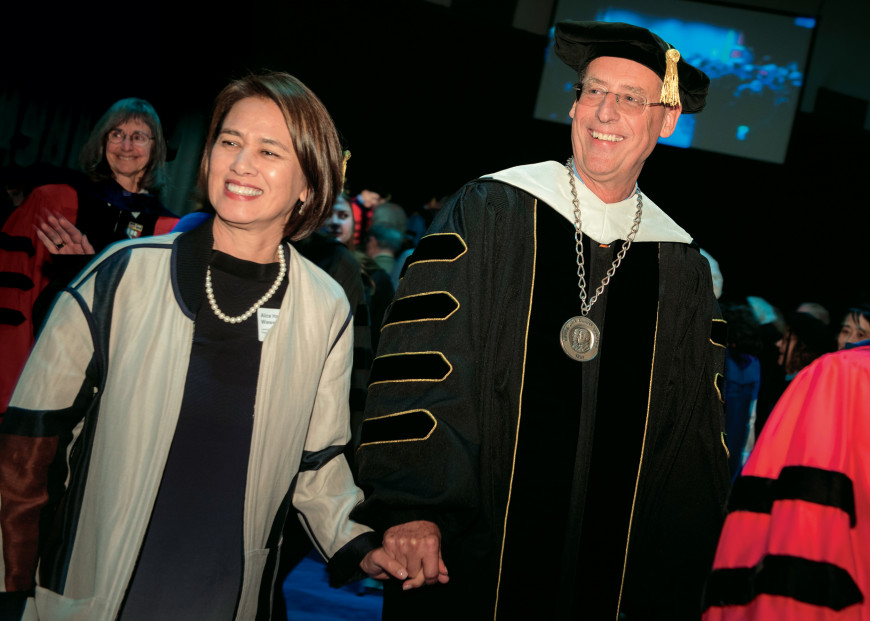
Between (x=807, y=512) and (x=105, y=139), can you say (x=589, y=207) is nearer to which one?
(x=807, y=512)

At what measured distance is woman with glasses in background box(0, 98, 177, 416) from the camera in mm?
3531

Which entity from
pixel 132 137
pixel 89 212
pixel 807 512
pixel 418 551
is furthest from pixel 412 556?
pixel 132 137

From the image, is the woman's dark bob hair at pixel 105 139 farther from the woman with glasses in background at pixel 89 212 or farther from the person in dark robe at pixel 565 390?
the person in dark robe at pixel 565 390

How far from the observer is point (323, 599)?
397 cm

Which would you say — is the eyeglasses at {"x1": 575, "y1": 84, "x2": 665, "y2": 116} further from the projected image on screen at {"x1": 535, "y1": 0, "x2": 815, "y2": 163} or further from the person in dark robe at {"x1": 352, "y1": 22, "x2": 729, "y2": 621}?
the projected image on screen at {"x1": 535, "y1": 0, "x2": 815, "y2": 163}

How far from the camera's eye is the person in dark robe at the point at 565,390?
1852mm

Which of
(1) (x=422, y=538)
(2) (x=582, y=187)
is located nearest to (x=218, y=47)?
(2) (x=582, y=187)

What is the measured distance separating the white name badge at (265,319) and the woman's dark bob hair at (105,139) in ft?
7.37

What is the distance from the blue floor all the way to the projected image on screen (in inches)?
246

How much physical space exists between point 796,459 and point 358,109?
315 inches

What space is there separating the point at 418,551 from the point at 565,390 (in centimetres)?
62

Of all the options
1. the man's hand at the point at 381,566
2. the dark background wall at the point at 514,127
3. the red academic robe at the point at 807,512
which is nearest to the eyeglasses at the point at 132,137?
the man's hand at the point at 381,566

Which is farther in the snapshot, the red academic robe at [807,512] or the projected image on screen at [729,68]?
the projected image on screen at [729,68]

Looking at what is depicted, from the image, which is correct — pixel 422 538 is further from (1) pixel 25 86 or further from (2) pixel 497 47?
(2) pixel 497 47
